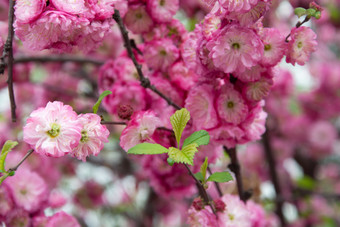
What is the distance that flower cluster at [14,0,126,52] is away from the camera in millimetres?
555

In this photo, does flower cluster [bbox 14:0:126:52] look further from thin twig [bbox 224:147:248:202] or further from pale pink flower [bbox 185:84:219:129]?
thin twig [bbox 224:147:248:202]

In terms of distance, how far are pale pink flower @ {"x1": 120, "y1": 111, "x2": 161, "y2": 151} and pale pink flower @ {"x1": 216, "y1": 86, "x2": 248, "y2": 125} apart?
0.13 meters

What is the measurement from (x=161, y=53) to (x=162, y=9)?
9 cm

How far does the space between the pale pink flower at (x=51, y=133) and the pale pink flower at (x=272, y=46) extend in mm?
338

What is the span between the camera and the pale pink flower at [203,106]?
702mm

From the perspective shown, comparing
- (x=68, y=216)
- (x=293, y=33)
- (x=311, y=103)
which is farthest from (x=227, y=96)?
(x=311, y=103)

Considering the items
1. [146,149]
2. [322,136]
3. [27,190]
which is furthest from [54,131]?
[322,136]

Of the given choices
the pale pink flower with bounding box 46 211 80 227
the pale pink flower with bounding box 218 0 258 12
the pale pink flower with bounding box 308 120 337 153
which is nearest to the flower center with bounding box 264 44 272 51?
the pale pink flower with bounding box 218 0 258 12

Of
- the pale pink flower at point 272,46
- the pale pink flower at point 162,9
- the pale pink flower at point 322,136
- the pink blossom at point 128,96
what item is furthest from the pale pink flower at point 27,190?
the pale pink flower at point 322,136

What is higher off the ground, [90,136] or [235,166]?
[90,136]

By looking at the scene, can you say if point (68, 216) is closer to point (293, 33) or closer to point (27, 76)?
point (293, 33)

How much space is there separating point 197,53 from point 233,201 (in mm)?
310

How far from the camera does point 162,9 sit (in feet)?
2.61

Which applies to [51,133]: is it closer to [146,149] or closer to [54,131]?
[54,131]
